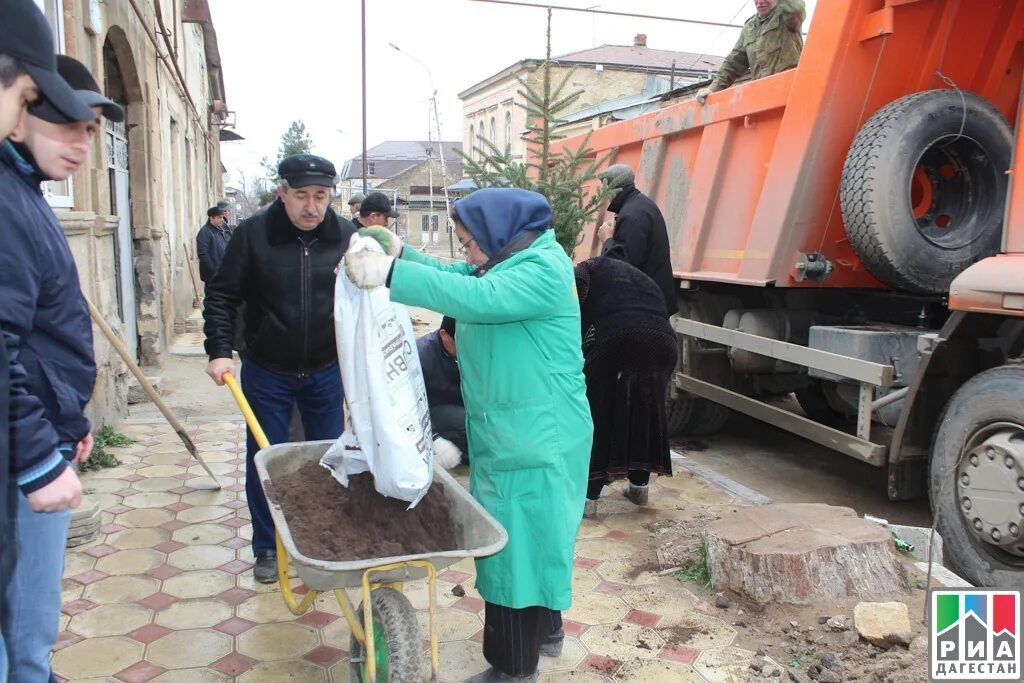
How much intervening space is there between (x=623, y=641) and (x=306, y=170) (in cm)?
223

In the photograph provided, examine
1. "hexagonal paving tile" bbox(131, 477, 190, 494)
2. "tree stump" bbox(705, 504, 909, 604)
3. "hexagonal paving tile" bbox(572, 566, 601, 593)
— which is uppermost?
"tree stump" bbox(705, 504, 909, 604)

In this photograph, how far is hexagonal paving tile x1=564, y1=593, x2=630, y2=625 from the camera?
10.7 ft

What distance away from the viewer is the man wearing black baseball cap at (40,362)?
1.64 metres

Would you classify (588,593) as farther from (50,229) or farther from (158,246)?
Result: (158,246)

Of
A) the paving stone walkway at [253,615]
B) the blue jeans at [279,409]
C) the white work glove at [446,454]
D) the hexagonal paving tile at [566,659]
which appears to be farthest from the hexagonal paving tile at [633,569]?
the blue jeans at [279,409]

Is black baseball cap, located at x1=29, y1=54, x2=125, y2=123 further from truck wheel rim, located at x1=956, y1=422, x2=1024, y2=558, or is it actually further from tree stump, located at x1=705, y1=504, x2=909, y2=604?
truck wheel rim, located at x1=956, y1=422, x2=1024, y2=558

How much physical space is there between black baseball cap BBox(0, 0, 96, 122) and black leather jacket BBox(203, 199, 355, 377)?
1.49m

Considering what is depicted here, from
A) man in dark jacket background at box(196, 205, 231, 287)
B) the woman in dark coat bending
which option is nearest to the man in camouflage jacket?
the woman in dark coat bending

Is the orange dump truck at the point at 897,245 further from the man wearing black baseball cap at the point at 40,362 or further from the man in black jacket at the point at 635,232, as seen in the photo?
the man wearing black baseball cap at the point at 40,362

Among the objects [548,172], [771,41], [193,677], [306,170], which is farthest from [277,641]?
[771,41]

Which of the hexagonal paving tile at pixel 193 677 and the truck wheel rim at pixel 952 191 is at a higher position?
the truck wheel rim at pixel 952 191

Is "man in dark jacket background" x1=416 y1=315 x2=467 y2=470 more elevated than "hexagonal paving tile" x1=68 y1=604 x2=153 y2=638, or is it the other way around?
"man in dark jacket background" x1=416 y1=315 x2=467 y2=470

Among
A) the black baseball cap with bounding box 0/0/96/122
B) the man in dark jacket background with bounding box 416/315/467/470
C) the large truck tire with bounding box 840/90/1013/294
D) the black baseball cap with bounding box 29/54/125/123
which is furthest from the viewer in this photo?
the man in dark jacket background with bounding box 416/315/467/470

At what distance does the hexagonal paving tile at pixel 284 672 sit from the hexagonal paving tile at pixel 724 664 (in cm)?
137
